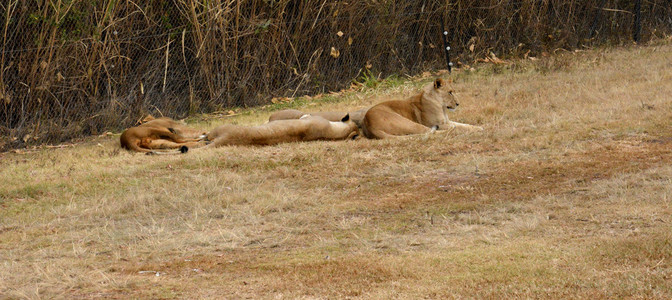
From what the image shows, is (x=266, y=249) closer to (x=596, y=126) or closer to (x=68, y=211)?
(x=68, y=211)

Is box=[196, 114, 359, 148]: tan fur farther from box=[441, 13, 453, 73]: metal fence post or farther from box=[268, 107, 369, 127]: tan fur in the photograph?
box=[441, 13, 453, 73]: metal fence post

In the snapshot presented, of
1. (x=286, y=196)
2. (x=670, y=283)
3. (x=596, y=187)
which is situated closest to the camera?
(x=670, y=283)

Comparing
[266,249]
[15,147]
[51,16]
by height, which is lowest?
[15,147]

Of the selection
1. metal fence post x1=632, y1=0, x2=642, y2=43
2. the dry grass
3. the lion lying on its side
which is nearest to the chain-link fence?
metal fence post x1=632, y1=0, x2=642, y2=43

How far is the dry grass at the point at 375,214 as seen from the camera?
5.52 metres

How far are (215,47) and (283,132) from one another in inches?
141

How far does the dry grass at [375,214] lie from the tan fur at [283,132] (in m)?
0.25

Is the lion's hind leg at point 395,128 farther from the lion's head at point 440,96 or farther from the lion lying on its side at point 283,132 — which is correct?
the lion's head at point 440,96

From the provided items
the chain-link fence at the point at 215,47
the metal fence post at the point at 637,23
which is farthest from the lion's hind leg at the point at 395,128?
the metal fence post at the point at 637,23

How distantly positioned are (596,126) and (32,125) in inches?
284

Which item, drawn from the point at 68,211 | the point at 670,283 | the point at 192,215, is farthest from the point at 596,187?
the point at 68,211

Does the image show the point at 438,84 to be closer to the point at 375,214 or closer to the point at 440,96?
the point at 440,96

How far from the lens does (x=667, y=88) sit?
11945 millimetres

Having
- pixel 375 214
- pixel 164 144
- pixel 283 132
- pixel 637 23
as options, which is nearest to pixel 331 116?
pixel 283 132
